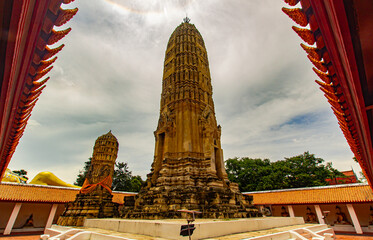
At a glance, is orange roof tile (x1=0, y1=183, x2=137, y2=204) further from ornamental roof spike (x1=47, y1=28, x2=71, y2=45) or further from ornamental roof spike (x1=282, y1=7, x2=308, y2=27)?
ornamental roof spike (x1=282, y1=7, x2=308, y2=27)

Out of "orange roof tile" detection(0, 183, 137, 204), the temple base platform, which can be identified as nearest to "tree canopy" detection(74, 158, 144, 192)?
"orange roof tile" detection(0, 183, 137, 204)

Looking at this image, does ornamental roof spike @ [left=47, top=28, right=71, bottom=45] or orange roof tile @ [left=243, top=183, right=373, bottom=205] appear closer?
ornamental roof spike @ [left=47, top=28, right=71, bottom=45]

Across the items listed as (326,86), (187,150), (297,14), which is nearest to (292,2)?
(297,14)

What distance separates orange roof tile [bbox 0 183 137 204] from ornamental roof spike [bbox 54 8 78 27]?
20.0 metres

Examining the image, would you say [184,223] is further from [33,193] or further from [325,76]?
[33,193]

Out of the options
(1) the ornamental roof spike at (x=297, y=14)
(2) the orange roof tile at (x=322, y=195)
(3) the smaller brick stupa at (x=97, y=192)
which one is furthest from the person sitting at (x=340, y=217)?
(1) the ornamental roof spike at (x=297, y=14)

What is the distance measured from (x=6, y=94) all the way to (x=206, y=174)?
1030 centimetres

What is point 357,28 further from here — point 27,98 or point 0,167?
point 0,167

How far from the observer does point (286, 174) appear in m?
28.7

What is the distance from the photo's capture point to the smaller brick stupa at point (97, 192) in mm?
13102

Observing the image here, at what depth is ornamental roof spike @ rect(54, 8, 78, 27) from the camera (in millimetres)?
1861

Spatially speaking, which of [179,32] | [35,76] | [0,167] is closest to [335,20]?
[35,76]

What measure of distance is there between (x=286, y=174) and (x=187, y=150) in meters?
23.7

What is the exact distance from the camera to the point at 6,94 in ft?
5.99
